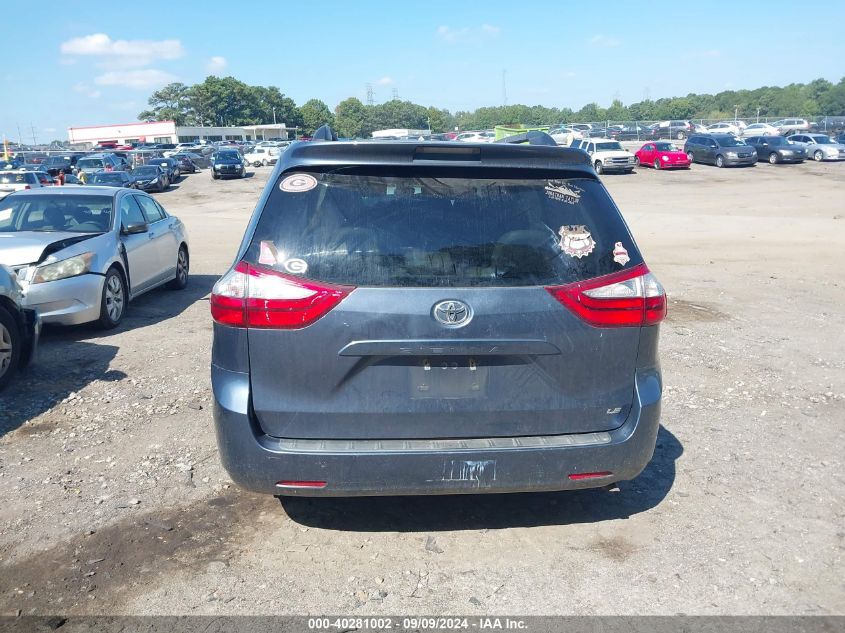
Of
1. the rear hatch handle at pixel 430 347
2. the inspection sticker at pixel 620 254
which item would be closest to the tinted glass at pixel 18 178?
the rear hatch handle at pixel 430 347

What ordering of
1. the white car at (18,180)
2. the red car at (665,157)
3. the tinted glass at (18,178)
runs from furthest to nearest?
1. the red car at (665,157)
2. the tinted glass at (18,178)
3. the white car at (18,180)

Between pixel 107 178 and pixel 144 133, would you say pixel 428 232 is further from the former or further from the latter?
pixel 144 133

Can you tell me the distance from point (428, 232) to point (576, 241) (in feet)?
2.28

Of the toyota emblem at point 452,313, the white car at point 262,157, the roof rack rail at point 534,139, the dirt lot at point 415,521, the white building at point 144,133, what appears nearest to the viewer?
the toyota emblem at point 452,313

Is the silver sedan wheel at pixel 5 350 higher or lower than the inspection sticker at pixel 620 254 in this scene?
lower

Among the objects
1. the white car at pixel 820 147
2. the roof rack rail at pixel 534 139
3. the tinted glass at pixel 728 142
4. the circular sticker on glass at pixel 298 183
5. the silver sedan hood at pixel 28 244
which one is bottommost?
the white car at pixel 820 147

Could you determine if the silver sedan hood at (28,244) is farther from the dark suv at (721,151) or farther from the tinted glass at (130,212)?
the dark suv at (721,151)

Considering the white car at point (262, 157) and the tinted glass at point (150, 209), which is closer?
the tinted glass at point (150, 209)

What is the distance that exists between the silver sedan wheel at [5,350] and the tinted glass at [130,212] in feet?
9.45

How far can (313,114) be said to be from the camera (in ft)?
528

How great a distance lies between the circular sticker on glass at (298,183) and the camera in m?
3.43

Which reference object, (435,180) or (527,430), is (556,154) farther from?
(527,430)

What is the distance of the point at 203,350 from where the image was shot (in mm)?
7539

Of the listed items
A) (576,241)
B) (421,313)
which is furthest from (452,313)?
(576,241)
